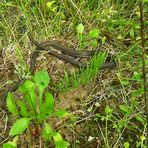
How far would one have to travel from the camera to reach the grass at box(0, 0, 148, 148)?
220 cm

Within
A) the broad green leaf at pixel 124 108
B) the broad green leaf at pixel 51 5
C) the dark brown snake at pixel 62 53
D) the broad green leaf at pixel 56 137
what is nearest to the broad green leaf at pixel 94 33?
the dark brown snake at pixel 62 53

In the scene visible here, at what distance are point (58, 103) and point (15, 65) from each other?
392 millimetres

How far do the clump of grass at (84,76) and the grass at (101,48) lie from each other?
13 millimetres

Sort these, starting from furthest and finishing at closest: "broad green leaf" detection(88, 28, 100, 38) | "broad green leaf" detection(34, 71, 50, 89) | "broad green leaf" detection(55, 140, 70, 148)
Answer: "broad green leaf" detection(88, 28, 100, 38)
"broad green leaf" detection(34, 71, 50, 89)
"broad green leaf" detection(55, 140, 70, 148)

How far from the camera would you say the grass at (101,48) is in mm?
2199

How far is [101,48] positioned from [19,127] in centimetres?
93

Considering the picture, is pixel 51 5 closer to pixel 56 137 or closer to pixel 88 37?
pixel 88 37

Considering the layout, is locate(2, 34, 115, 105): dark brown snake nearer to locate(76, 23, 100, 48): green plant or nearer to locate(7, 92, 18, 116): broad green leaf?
locate(76, 23, 100, 48): green plant

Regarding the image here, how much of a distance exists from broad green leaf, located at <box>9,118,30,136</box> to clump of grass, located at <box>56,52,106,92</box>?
409 millimetres

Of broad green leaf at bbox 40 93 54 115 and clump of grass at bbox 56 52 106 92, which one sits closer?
broad green leaf at bbox 40 93 54 115

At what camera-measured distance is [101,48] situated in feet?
8.44

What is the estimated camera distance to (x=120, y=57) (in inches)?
98.0

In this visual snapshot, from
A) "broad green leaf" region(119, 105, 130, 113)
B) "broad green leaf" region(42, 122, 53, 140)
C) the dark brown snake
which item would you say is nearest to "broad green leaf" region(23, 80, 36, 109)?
"broad green leaf" region(42, 122, 53, 140)

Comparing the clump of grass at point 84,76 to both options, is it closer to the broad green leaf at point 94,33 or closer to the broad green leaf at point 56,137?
the broad green leaf at point 94,33
